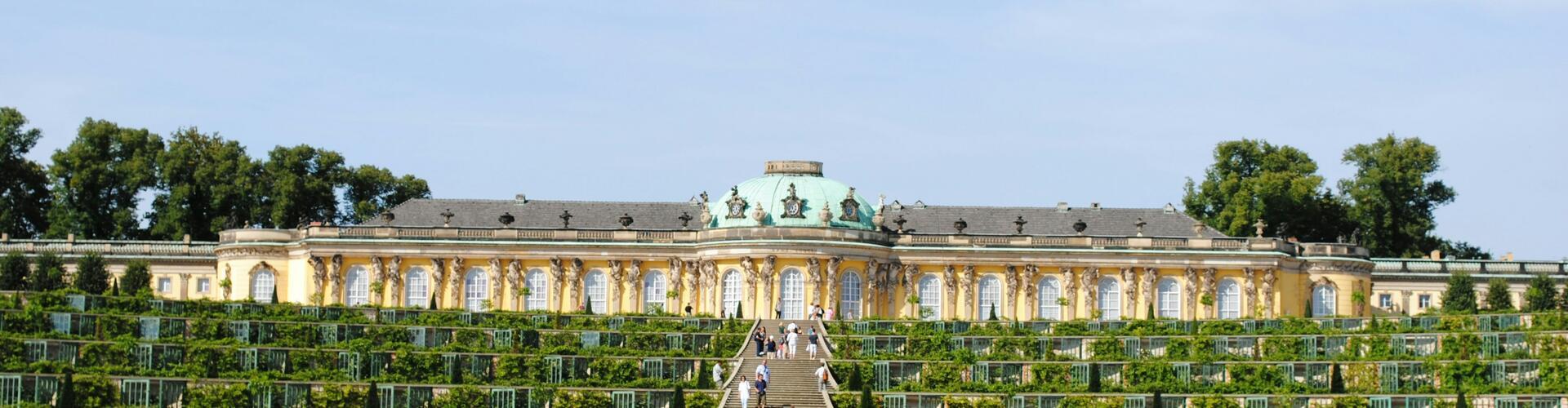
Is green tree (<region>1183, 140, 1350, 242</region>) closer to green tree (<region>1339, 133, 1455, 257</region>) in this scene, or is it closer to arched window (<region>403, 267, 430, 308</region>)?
green tree (<region>1339, 133, 1455, 257</region>)

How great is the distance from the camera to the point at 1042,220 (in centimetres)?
12169

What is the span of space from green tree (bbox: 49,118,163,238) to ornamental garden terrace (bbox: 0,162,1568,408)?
5.43m

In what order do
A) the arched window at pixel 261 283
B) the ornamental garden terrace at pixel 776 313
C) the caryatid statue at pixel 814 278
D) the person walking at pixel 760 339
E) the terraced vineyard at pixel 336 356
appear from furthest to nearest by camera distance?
the arched window at pixel 261 283
the caryatid statue at pixel 814 278
the person walking at pixel 760 339
the ornamental garden terrace at pixel 776 313
the terraced vineyard at pixel 336 356

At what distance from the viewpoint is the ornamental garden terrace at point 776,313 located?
3322 inches

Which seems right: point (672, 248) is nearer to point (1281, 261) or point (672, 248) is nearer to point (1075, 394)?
point (1281, 261)

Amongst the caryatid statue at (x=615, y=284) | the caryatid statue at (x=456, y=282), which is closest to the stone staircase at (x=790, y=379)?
the caryatid statue at (x=615, y=284)

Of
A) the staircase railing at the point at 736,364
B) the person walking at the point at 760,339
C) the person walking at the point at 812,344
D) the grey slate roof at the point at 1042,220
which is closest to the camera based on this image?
the staircase railing at the point at 736,364

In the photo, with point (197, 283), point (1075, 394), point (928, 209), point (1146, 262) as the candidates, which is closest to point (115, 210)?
point (197, 283)

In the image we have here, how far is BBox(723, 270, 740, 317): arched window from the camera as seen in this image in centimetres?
11425

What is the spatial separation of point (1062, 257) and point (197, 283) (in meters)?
33.6

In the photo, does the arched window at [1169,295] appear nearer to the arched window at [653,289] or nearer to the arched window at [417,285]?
the arched window at [653,289]

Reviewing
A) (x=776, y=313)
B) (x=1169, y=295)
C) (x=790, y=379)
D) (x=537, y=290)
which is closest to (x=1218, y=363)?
(x=790, y=379)

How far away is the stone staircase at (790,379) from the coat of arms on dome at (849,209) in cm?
1973

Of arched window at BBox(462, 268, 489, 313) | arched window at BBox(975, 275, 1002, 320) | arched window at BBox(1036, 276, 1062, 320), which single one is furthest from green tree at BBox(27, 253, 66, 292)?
arched window at BBox(1036, 276, 1062, 320)
